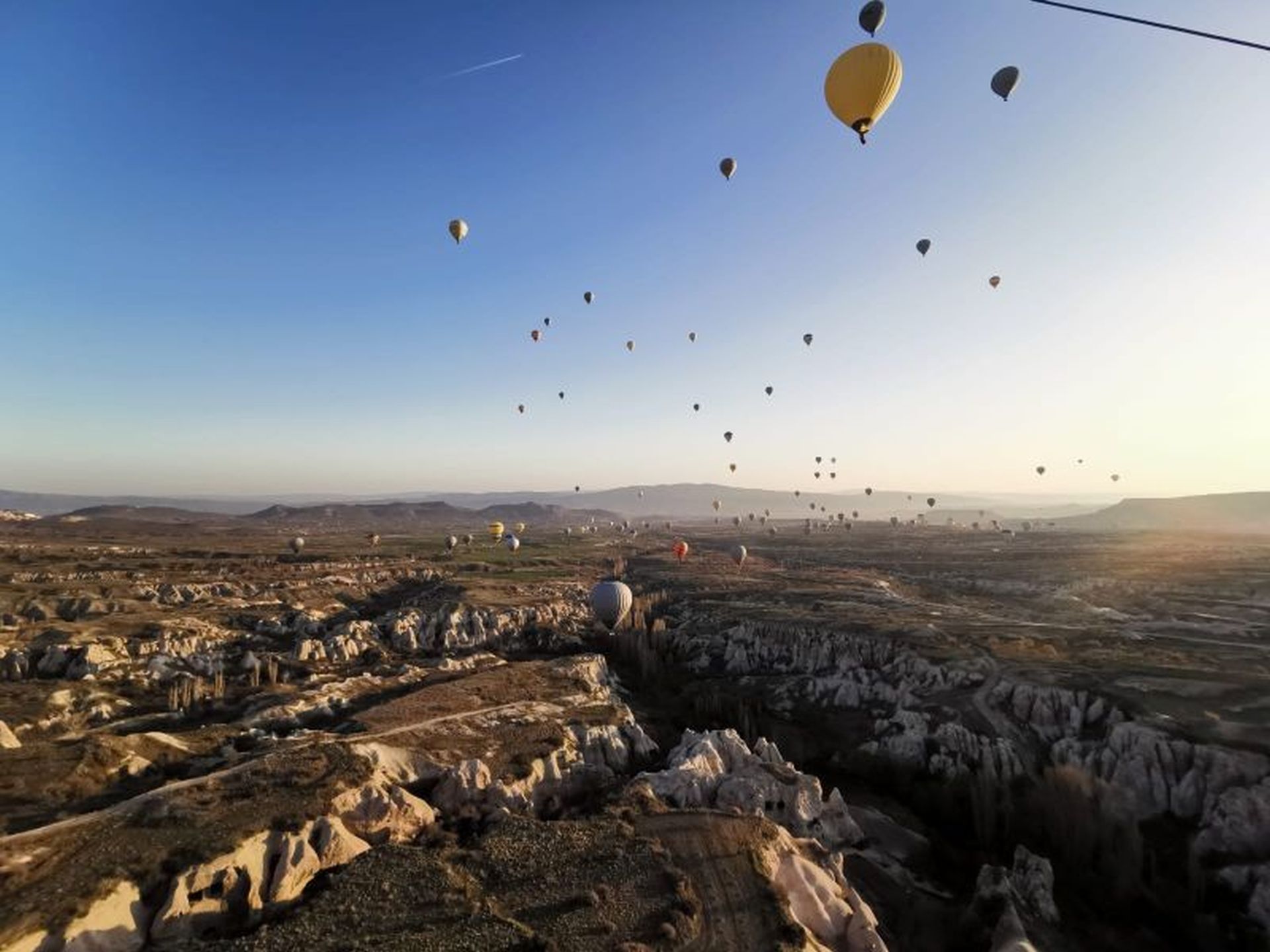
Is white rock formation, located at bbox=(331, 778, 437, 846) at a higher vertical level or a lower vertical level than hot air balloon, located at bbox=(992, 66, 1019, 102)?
lower

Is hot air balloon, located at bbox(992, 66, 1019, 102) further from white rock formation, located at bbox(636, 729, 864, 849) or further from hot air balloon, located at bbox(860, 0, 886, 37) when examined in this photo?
white rock formation, located at bbox(636, 729, 864, 849)

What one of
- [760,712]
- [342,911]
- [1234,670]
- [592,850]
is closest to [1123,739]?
[1234,670]

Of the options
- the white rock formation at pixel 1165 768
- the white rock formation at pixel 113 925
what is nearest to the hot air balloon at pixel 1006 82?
the white rock formation at pixel 1165 768

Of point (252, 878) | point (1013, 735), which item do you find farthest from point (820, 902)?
point (1013, 735)

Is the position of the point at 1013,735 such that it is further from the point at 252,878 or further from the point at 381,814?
the point at 252,878

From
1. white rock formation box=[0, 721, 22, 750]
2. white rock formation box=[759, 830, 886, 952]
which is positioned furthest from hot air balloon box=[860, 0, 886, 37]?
white rock formation box=[0, 721, 22, 750]

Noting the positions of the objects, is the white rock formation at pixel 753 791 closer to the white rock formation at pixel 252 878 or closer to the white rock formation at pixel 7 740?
the white rock formation at pixel 252 878
